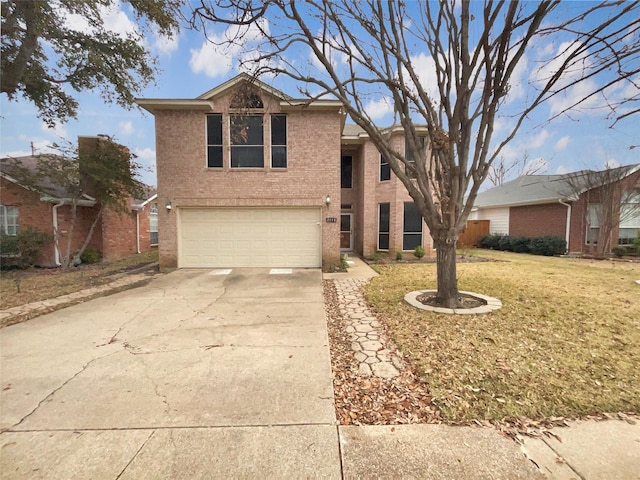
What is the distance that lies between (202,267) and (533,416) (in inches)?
387

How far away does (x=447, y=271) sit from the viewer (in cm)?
545

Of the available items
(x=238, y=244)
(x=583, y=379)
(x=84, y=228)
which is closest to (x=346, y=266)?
(x=238, y=244)

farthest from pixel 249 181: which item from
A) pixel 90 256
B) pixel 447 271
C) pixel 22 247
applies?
pixel 22 247

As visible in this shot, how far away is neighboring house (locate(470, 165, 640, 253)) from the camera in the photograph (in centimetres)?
1339

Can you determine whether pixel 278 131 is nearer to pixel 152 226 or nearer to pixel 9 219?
pixel 152 226

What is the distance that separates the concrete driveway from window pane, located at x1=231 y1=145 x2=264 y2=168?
6.08 metres

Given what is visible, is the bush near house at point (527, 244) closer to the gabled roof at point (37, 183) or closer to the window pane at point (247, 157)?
the window pane at point (247, 157)

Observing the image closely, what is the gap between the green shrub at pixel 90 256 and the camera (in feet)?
38.8

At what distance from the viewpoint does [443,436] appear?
226cm

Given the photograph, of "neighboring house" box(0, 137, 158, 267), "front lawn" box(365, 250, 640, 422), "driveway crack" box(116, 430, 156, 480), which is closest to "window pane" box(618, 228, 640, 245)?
"front lawn" box(365, 250, 640, 422)

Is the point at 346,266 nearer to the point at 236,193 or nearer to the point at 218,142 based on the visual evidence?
the point at 236,193

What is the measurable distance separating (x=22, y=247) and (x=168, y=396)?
1226cm

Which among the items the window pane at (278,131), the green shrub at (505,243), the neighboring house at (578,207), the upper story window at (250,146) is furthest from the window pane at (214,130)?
the green shrub at (505,243)

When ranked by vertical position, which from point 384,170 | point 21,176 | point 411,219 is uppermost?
point 384,170
